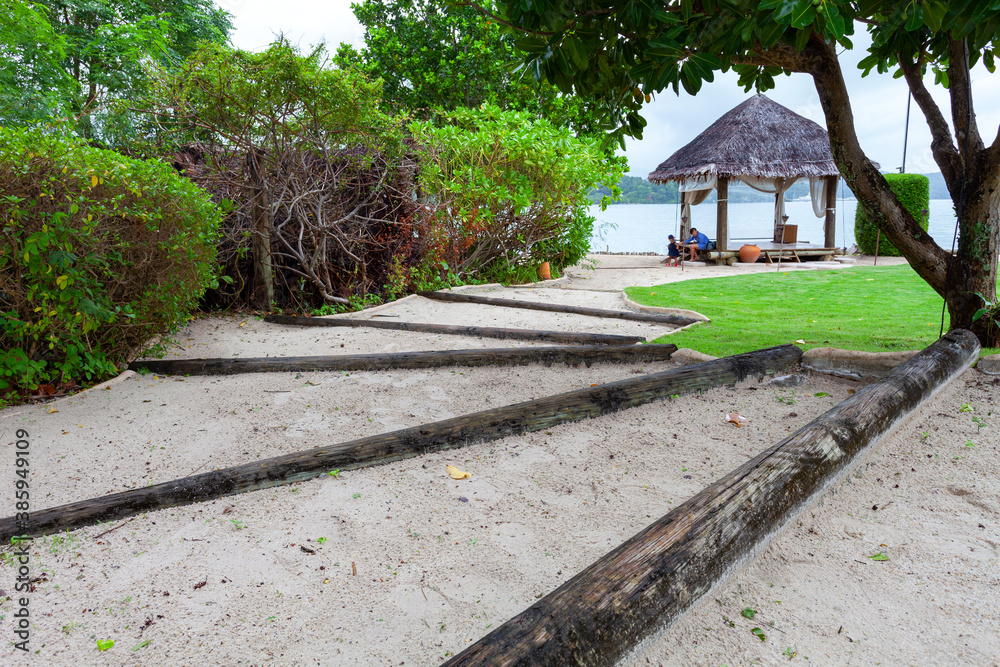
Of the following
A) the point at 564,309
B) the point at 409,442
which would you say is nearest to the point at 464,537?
the point at 409,442

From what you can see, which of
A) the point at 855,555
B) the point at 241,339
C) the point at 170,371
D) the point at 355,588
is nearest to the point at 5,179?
the point at 170,371

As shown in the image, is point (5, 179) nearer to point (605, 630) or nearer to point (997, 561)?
point (605, 630)

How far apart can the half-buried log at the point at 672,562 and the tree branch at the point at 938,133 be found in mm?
2905

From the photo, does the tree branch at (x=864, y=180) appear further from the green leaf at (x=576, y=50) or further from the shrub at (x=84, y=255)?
the shrub at (x=84, y=255)

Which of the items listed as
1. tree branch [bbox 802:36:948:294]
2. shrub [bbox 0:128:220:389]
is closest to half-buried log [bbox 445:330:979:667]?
tree branch [bbox 802:36:948:294]

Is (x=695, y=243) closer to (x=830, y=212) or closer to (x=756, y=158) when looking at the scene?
(x=756, y=158)

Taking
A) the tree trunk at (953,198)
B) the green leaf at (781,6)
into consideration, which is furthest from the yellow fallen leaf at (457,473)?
the tree trunk at (953,198)

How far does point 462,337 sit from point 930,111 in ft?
15.2

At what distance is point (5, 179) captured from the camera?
374 centimetres

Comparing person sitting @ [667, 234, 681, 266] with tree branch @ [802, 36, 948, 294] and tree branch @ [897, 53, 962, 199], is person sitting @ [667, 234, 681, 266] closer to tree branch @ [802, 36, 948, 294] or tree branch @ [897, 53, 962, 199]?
tree branch @ [897, 53, 962, 199]

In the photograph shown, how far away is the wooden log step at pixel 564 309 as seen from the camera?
700 cm

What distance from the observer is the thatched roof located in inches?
658

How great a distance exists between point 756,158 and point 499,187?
10.4 meters

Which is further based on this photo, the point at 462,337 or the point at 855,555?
the point at 462,337
